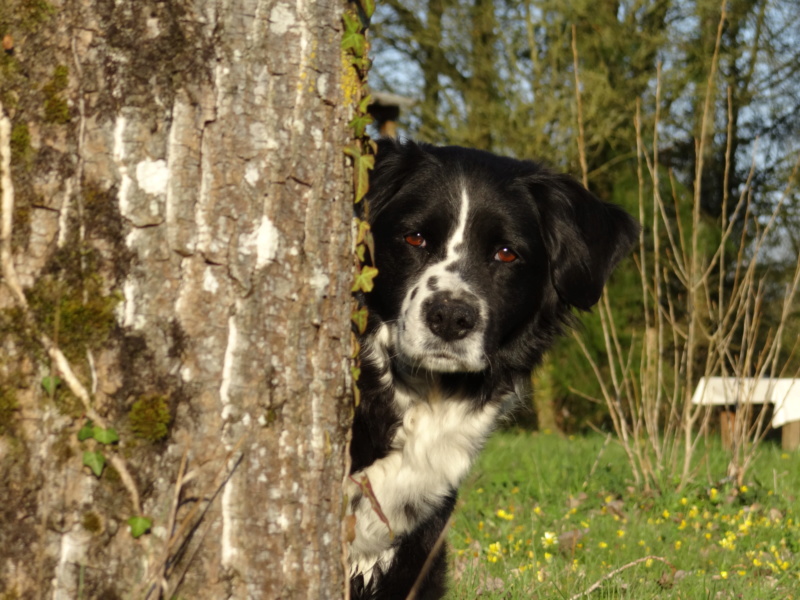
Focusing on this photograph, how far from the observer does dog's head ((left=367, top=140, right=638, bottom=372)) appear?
9.66 ft

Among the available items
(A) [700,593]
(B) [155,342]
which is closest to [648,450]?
(A) [700,593]

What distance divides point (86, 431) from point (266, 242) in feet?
1.60

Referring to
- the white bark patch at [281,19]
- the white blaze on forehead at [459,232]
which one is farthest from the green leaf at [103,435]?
the white blaze on forehead at [459,232]

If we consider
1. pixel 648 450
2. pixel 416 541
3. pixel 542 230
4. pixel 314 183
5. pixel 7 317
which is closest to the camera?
pixel 7 317

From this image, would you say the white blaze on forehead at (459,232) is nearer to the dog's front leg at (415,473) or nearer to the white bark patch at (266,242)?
the dog's front leg at (415,473)

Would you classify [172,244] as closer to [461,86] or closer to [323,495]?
[323,495]

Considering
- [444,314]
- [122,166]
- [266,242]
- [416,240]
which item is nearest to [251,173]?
[266,242]

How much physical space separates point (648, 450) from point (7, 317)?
4651 millimetres

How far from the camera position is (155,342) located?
163 cm

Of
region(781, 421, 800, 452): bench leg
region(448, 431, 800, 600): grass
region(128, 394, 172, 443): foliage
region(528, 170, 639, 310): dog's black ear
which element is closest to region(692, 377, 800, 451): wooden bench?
region(781, 421, 800, 452): bench leg

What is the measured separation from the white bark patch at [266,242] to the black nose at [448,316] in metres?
1.22

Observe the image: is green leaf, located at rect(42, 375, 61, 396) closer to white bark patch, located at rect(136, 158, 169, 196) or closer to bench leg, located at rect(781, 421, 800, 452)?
white bark patch, located at rect(136, 158, 169, 196)

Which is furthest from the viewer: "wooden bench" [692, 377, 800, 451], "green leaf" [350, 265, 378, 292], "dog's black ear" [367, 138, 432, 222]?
"wooden bench" [692, 377, 800, 451]

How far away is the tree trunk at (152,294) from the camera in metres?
1.59
